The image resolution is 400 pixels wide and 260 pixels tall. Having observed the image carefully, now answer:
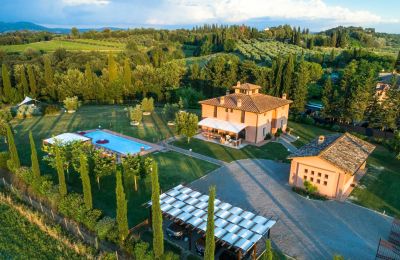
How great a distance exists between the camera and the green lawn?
813 inches

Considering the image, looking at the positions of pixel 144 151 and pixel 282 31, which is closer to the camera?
pixel 144 151

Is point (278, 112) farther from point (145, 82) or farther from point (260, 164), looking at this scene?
point (145, 82)

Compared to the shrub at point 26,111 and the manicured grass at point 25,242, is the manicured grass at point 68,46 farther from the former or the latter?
the manicured grass at point 25,242

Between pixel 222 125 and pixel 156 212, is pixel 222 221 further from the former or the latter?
pixel 222 125

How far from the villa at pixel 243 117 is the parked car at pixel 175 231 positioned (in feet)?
53.1

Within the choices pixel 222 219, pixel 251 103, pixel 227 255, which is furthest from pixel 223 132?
pixel 227 255

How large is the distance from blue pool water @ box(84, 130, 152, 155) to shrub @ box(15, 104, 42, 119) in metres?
13.6

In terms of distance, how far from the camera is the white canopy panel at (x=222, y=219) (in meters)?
14.6

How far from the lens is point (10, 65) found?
61.0 m

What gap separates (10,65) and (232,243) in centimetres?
6459

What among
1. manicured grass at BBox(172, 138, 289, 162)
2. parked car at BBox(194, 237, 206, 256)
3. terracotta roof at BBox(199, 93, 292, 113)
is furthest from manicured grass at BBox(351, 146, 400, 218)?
parked car at BBox(194, 237, 206, 256)

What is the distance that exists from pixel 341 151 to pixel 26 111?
40.4 metres

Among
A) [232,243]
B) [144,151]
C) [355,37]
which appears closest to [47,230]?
[232,243]

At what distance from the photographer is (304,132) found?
37.6 m
